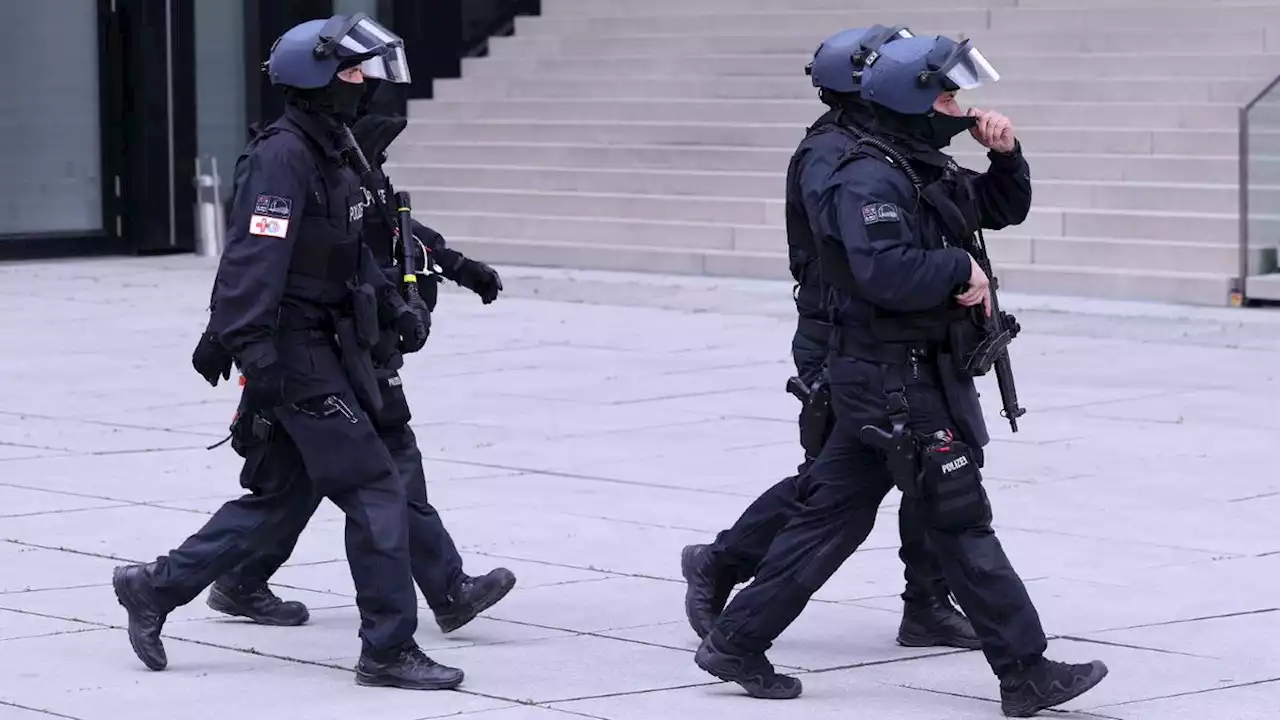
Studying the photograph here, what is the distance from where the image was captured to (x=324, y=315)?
622 centimetres

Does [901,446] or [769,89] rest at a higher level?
[769,89]

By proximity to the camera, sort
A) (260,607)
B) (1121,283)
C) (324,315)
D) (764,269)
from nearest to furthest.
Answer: (324,315) < (260,607) < (1121,283) < (764,269)

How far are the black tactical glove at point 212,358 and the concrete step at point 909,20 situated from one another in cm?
1389

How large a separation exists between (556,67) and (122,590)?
16107mm

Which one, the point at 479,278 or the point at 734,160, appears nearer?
the point at 479,278

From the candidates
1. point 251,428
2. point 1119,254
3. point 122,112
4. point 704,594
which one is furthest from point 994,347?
point 122,112

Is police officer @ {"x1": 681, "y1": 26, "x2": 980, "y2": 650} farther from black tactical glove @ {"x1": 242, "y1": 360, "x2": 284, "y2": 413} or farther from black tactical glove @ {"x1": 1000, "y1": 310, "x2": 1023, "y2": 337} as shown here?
black tactical glove @ {"x1": 242, "y1": 360, "x2": 284, "y2": 413}

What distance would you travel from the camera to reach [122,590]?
6.43 meters

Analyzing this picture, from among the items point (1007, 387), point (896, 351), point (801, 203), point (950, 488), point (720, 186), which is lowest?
point (720, 186)

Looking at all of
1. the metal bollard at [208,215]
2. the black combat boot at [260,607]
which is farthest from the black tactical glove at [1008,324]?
the metal bollard at [208,215]

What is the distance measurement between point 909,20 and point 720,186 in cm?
268

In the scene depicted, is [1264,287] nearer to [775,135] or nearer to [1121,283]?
[1121,283]

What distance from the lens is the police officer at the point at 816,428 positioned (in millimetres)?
6309

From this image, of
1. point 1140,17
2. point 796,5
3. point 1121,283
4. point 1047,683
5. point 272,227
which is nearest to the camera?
point 1047,683
